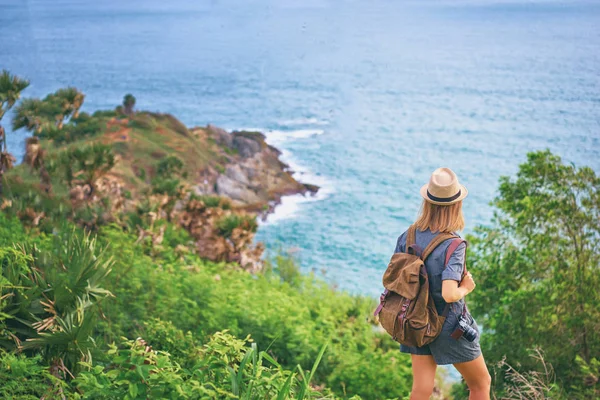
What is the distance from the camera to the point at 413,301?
282cm

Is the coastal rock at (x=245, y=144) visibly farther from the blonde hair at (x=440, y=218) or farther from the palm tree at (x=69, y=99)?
the blonde hair at (x=440, y=218)

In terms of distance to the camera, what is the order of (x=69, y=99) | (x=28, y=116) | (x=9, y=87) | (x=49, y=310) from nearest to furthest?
(x=49, y=310) < (x=9, y=87) < (x=28, y=116) < (x=69, y=99)

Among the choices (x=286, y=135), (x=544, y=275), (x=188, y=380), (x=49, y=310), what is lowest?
(x=286, y=135)

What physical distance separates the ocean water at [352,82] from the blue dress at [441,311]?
23.6 meters

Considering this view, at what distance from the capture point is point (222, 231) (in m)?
12.3

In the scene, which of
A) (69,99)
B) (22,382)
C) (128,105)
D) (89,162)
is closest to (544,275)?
(22,382)

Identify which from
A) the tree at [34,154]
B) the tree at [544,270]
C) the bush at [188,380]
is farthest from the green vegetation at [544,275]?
the tree at [34,154]

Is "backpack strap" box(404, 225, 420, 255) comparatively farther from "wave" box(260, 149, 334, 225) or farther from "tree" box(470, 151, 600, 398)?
"wave" box(260, 149, 334, 225)

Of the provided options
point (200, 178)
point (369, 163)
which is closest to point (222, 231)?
point (200, 178)

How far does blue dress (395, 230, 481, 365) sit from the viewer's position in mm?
2799

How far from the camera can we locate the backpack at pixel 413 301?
2.79m

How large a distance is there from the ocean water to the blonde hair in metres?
23.6

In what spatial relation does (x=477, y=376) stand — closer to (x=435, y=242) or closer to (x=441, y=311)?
(x=441, y=311)

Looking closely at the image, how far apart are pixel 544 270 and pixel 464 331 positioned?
618 cm
